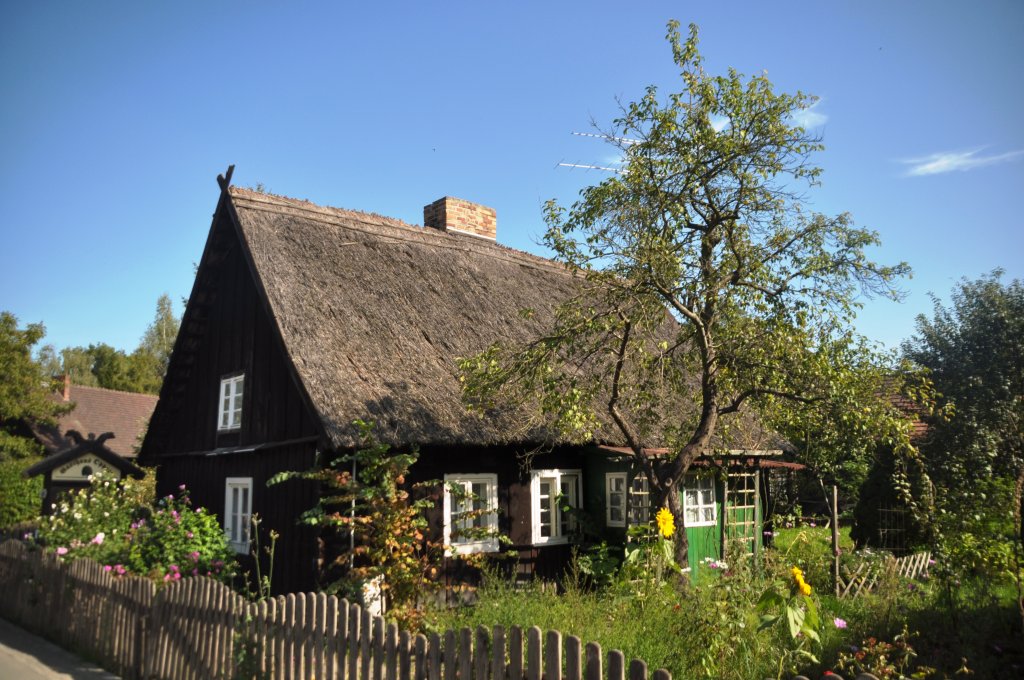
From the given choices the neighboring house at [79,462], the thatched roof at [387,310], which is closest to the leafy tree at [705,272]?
the thatched roof at [387,310]

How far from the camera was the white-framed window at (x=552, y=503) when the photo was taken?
11961 millimetres

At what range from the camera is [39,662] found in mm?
7809

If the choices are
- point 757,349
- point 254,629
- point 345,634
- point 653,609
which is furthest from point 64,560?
point 757,349

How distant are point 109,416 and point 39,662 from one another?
27.7 meters

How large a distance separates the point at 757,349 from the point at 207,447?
978cm

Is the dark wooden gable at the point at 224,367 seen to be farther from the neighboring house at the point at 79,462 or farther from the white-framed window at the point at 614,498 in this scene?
the white-framed window at the point at 614,498

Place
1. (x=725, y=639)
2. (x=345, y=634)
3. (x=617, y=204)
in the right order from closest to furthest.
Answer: (x=345, y=634), (x=725, y=639), (x=617, y=204)

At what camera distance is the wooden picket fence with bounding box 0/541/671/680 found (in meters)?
4.45

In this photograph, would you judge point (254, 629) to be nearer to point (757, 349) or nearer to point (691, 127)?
point (757, 349)

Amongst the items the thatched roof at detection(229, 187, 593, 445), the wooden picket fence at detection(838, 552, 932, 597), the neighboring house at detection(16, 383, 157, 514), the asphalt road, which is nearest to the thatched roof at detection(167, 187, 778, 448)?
the thatched roof at detection(229, 187, 593, 445)

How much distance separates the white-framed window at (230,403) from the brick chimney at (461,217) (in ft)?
21.1

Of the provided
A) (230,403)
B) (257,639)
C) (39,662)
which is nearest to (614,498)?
(230,403)

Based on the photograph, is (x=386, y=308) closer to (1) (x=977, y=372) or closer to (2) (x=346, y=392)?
(2) (x=346, y=392)

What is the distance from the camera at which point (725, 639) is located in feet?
18.6
